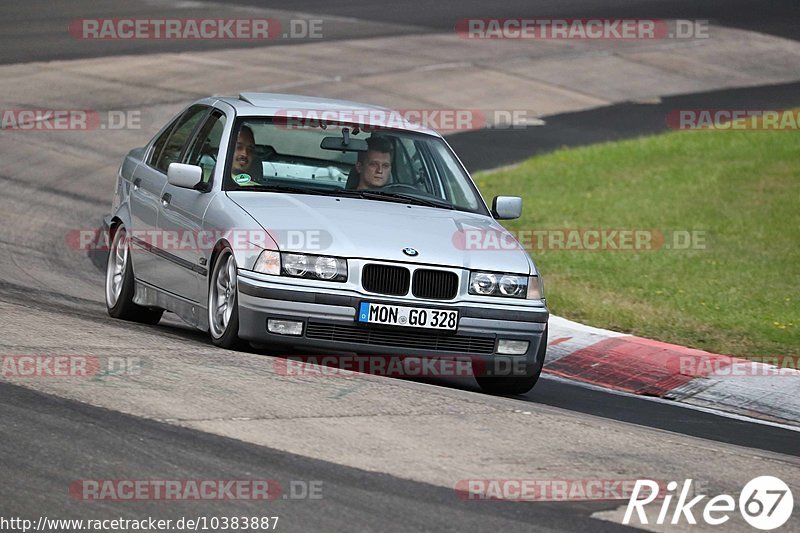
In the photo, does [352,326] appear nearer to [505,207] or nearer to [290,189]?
[290,189]

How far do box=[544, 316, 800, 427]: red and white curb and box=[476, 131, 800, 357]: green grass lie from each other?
534mm

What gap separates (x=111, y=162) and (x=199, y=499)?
13690 millimetres

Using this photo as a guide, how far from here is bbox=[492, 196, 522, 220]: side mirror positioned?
9617 mm

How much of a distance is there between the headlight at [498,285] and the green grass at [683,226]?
2.91 m

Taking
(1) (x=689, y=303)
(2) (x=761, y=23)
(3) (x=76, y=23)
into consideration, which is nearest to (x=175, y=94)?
(3) (x=76, y=23)

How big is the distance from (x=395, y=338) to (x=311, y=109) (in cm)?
210

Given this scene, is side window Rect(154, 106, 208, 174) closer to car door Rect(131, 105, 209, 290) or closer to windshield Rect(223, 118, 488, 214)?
car door Rect(131, 105, 209, 290)

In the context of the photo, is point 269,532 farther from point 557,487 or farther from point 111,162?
point 111,162

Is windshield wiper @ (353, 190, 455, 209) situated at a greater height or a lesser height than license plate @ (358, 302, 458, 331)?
greater

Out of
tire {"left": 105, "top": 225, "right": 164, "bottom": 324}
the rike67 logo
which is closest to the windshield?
tire {"left": 105, "top": 225, "right": 164, "bottom": 324}

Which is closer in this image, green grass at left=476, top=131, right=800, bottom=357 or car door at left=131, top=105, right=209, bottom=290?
car door at left=131, top=105, right=209, bottom=290

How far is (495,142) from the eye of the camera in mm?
21906

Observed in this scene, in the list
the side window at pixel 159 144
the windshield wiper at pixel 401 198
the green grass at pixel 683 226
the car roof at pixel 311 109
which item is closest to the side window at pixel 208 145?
the car roof at pixel 311 109

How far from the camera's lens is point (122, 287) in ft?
33.2
